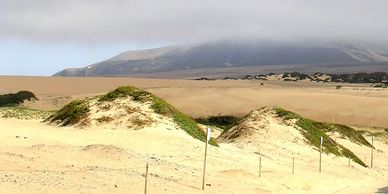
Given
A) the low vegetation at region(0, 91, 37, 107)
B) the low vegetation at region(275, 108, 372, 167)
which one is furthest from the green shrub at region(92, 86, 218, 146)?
the low vegetation at region(0, 91, 37, 107)

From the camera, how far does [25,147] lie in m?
22.0

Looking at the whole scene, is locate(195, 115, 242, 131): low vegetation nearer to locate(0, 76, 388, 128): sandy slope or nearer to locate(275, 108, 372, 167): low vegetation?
locate(0, 76, 388, 128): sandy slope

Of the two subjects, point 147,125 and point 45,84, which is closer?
point 147,125

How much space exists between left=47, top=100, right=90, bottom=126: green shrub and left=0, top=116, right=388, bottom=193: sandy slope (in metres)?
0.99

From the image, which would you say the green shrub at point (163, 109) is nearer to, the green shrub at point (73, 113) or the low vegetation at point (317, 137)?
the green shrub at point (73, 113)

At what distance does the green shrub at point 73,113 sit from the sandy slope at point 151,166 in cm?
99

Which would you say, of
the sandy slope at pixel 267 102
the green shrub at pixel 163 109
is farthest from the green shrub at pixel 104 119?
the sandy slope at pixel 267 102

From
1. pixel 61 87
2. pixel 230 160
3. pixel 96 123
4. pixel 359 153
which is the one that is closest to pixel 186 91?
pixel 61 87

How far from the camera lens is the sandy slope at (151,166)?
55.6 feet

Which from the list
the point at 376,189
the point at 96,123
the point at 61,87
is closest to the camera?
the point at 376,189

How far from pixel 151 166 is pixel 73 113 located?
1296cm

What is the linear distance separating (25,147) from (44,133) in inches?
261

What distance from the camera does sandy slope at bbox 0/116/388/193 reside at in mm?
16938

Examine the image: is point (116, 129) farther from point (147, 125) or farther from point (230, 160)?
point (230, 160)
